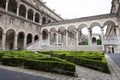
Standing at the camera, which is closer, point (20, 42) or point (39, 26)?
point (20, 42)

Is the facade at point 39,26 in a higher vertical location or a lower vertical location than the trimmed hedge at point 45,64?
higher

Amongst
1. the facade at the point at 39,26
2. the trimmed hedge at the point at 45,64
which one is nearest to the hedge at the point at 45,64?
the trimmed hedge at the point at 45,64

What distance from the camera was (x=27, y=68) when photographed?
8.41 m

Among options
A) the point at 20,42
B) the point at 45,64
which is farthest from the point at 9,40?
the point at 45,64

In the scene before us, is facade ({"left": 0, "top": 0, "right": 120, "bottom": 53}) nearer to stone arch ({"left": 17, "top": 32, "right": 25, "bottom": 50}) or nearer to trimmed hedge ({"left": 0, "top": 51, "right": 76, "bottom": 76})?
stone arch ({"left": 17, "top": 32, "right": 25, "bottom": 50})

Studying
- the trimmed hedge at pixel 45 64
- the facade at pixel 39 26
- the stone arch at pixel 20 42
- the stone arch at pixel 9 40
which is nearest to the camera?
the trimmed hedge at pixel 45 64

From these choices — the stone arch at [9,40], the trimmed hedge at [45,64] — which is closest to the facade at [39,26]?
the stone arch at [9,40]

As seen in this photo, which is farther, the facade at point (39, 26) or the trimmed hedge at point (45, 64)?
the facade at point (39, 26)

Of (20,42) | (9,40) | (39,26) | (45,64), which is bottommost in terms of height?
(45,64)

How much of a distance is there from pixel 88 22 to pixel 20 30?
1819cm

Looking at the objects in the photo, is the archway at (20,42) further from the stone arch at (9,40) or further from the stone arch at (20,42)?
the stone arch at (9,40)

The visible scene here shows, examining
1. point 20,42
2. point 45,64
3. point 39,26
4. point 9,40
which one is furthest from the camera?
point 39,26

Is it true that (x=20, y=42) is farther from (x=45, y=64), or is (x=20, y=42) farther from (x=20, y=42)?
(x=45, y=64)

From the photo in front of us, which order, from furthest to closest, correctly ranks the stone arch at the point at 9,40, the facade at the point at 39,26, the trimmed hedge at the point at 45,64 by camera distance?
the stone arch at the point at 9,40 < the facade at the point at 39,26 < the trimmed hedge at the point at 45,64
